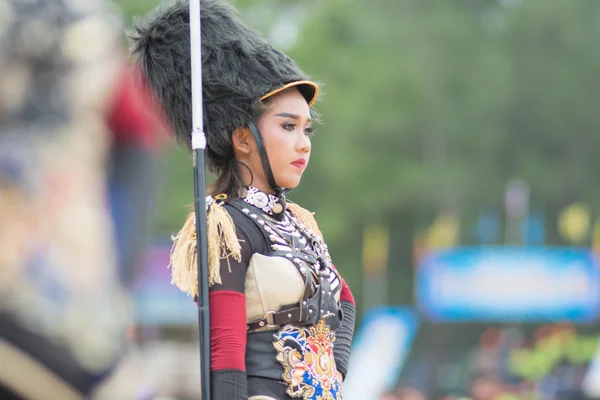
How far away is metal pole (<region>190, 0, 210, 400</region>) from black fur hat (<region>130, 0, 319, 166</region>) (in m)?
0.08

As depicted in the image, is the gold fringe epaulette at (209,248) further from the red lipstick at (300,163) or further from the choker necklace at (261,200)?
the red lipstick at (300,163)

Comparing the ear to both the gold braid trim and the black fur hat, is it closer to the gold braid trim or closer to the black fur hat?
the black fur hat

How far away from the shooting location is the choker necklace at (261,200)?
2.54 m

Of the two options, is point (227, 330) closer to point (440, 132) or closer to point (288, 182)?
point (288, 182)

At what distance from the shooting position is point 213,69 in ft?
8.35

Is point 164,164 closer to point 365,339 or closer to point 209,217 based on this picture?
point 209,217

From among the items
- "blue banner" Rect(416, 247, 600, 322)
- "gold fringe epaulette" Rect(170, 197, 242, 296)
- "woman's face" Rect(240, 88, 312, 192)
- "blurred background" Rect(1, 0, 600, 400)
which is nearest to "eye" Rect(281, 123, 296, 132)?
"woman's face" Rect(240, 88, 312, 192)

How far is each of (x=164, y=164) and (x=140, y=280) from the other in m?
0.14

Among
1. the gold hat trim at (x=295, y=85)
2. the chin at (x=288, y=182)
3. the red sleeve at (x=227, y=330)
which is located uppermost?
the gold hat trim at (x=295, y=85)

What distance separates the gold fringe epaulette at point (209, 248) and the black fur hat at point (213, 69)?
0.20 meters

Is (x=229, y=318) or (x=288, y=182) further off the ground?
(x=288, y=182)

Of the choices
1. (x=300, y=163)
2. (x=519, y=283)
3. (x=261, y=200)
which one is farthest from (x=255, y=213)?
(x=519, y=283)

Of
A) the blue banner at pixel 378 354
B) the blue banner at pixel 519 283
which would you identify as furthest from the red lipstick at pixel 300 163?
the blue banner at pixel 519 283

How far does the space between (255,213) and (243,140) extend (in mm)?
167
